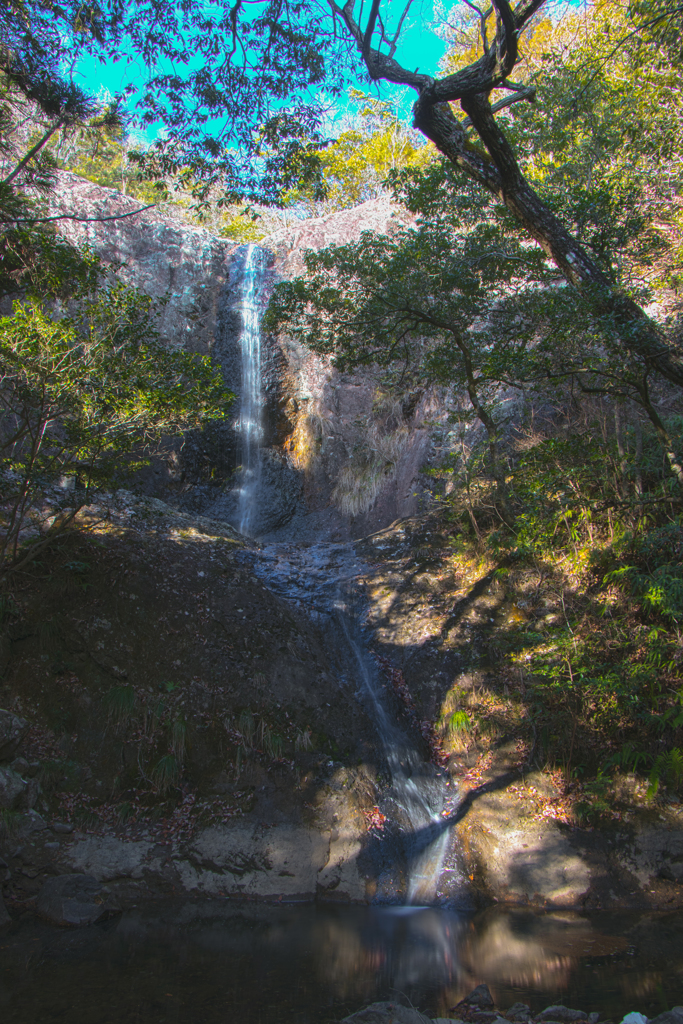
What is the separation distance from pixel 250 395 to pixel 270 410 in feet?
2.51

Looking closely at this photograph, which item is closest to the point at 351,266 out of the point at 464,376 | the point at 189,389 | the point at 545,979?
the point at 464,376

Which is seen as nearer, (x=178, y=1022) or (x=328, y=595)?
(x=178, y=1022)

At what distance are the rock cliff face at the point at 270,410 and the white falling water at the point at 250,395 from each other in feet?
0.73

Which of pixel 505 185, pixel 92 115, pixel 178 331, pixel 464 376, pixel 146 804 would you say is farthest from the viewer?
pixel 178 331

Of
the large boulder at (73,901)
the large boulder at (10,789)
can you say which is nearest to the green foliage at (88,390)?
the large boulder at (10,789)

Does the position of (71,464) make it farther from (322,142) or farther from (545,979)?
(545,979)

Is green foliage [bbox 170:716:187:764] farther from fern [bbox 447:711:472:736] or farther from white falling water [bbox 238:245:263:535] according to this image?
white falling water [bbox 238:245:263:535]

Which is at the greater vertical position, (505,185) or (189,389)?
(505,185)

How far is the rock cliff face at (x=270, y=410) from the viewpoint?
639 inches

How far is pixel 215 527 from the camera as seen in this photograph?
11.9m

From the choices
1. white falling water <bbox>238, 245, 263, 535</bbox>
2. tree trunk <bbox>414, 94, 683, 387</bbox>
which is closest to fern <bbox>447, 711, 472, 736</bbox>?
tree trunk <bbox>414, 94, 683, 387</bbox>

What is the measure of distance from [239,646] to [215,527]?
12.2 ft

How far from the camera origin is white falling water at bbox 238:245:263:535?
17.0 metres

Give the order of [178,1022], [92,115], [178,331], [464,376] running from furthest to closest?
[178,331] → [464,376] → [92,115] → [178,1022]
